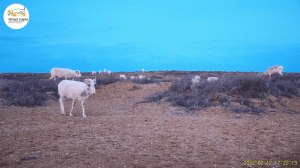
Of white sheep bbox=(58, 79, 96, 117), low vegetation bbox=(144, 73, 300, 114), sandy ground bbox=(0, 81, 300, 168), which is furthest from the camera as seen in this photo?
low vegetation bbox=(144, 73, 300, 114)

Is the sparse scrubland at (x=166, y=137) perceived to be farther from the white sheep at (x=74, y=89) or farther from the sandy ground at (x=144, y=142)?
the white sheep at (x=74, y=89)

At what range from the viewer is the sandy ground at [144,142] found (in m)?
3.79

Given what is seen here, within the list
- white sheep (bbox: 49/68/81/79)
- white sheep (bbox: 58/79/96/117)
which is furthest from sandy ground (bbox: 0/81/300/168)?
white sheep (bbox: 49/68/81/79)

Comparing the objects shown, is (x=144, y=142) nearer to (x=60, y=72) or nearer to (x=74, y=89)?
(x=74, y=89)

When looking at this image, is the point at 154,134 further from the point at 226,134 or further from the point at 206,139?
the point at 226,134

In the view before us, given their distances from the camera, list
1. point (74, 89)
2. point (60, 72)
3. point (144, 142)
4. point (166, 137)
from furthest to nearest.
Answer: point (60, 72), point (74, 89), point (166, 137), point (144, 142)

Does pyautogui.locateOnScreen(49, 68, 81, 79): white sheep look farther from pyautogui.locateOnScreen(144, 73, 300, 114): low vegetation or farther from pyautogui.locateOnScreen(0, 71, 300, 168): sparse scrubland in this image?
pyautogui.locateOnScreen(144, 73, 300, 114): low vegetation

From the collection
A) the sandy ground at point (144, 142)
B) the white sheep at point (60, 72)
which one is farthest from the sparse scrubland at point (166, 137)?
the white sheep at point (60, 72)

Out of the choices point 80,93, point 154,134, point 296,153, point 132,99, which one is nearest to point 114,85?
point 132,99

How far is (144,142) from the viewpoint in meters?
4.98

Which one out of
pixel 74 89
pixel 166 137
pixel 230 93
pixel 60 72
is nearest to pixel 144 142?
pixel 166 137

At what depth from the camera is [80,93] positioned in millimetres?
7938

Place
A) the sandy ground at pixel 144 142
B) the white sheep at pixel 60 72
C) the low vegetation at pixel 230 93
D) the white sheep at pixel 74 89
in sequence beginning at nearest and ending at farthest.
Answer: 1. the sandy ground at pixel 144 142
2. the white sheep at pixel 74 89
3. the low vegetation at pixel 230 93
4. the white sheep at pixel 60 72

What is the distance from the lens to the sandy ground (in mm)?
3795
